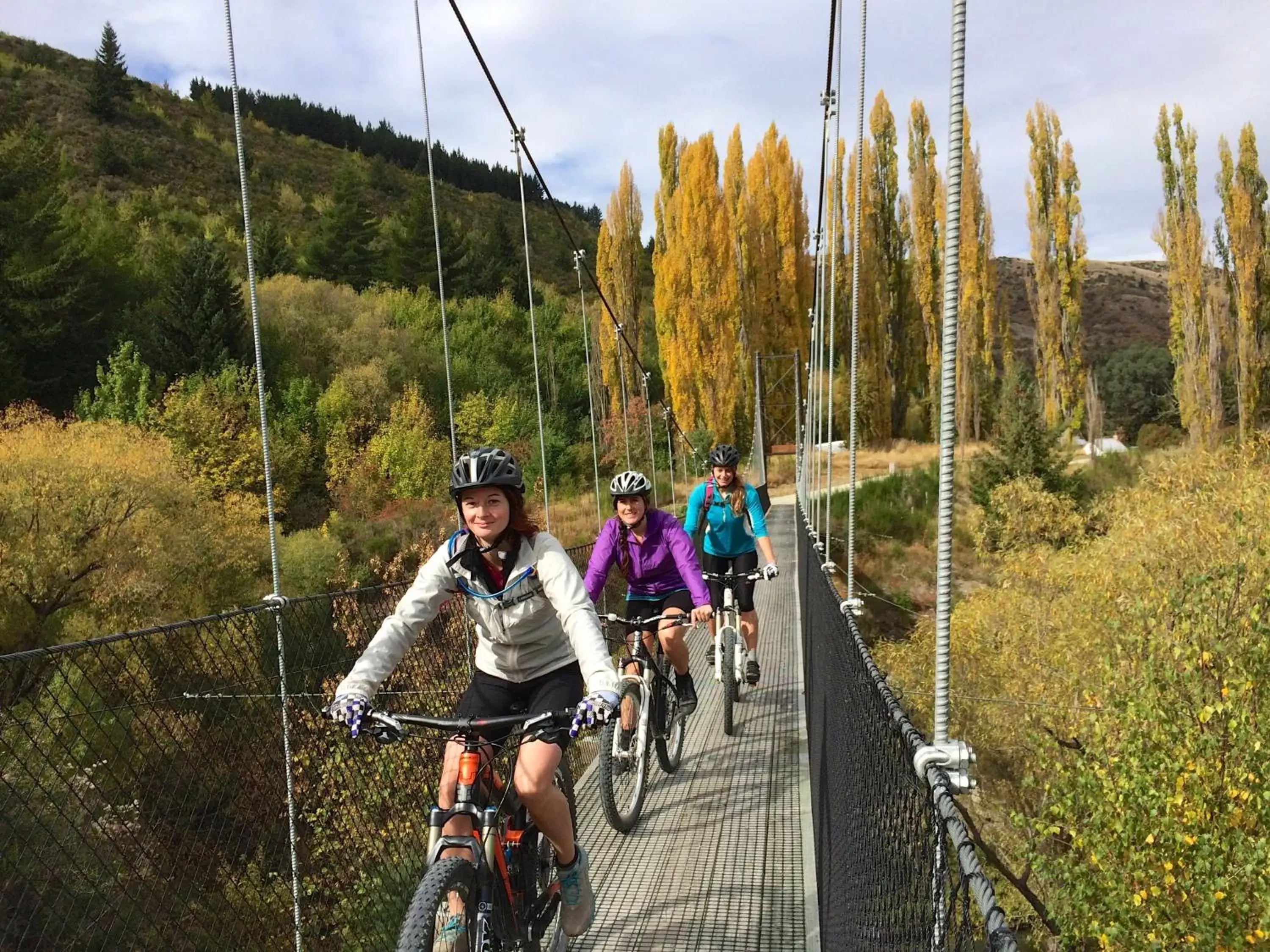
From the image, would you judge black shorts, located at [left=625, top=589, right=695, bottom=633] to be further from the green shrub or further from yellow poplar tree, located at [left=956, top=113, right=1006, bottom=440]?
yellow poplar tree, located at [left=956, top=113, right=1006, bottom=440]

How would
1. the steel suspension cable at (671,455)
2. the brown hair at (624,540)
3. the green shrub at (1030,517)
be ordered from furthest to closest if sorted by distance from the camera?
the green shrub at (1030,517)
the steel suspension cable at (671,455)
the brown hair at (624,540)

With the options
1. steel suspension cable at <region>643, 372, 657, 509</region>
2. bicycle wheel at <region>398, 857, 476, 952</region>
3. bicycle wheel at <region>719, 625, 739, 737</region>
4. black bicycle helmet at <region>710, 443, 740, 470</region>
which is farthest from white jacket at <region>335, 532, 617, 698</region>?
steel suspension cable at <region>643, 372, 657, 509</region>

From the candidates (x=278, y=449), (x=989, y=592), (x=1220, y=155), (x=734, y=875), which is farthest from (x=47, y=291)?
(x=1220, y=155)

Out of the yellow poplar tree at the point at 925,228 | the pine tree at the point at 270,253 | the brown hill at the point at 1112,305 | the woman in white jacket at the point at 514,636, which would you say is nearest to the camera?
the woman in white jacket at the point at 514,636

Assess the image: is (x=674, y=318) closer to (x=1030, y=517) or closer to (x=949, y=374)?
(x=1030, y=517)

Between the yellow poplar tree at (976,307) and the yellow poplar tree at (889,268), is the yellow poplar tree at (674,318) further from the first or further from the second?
the yellow poplar tree at (976,307)

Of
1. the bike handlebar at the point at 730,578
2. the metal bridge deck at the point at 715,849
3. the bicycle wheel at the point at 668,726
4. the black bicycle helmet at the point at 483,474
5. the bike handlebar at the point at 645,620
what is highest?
the black bicycle helmet at the point at 483,474

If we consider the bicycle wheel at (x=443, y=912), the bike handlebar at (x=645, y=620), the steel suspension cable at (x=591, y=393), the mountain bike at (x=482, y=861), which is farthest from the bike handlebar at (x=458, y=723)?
the steel suspension cable at (x=591, y=393)

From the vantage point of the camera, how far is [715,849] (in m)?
3.26

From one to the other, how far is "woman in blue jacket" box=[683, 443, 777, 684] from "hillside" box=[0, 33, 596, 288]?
34.7m

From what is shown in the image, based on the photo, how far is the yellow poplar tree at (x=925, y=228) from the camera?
96.1 ft

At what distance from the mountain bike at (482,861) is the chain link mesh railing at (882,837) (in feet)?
2.04

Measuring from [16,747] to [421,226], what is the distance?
3604 cm

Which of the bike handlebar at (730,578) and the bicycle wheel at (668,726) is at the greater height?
the bike handlebar at (730,578)
